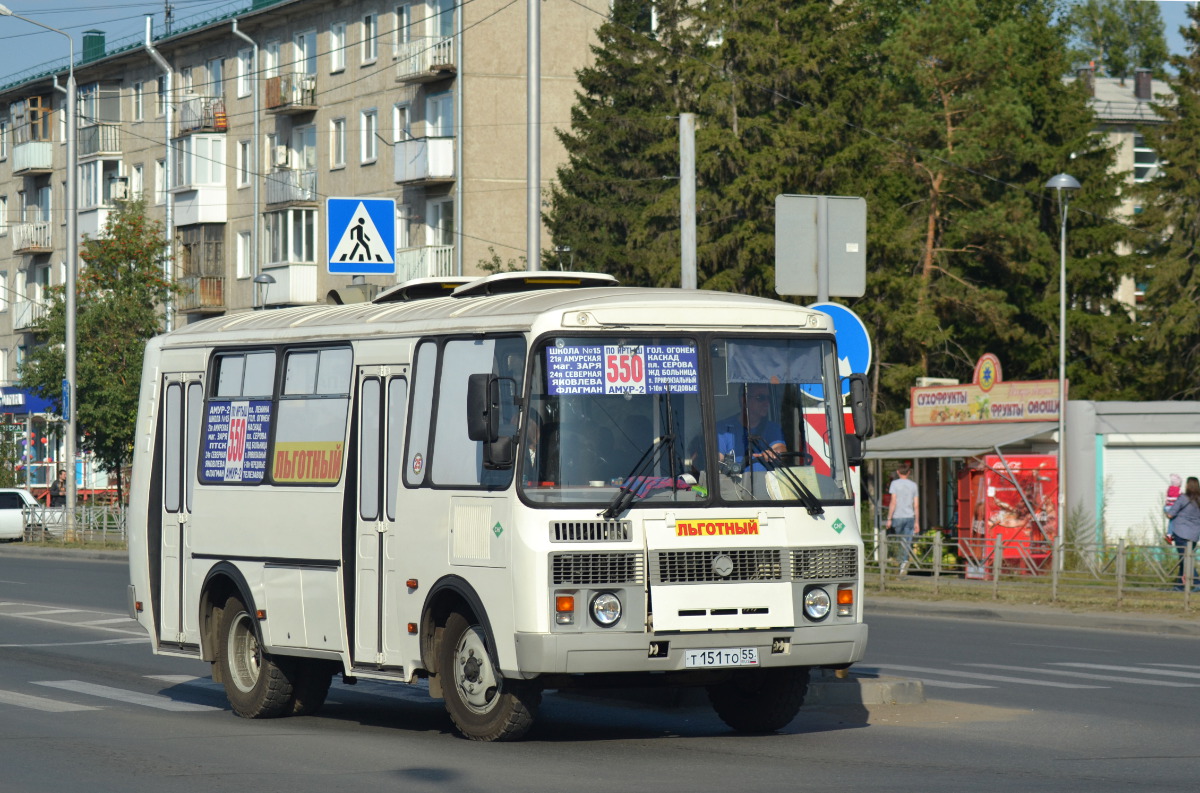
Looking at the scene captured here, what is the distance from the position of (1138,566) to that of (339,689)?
12.9m

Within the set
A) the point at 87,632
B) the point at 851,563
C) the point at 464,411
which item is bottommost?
the point at 87,632

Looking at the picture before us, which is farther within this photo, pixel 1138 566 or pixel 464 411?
pixel 1138 566

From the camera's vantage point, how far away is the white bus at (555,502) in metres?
10.8

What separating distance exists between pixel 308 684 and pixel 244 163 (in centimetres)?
5530

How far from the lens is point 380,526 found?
12.0 metres

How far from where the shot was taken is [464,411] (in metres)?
11.5

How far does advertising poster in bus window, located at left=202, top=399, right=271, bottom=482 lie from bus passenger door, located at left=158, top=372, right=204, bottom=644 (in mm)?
201

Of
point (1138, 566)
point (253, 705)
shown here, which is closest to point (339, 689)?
point (253, 705)

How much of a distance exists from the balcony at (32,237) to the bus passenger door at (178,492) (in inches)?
2649

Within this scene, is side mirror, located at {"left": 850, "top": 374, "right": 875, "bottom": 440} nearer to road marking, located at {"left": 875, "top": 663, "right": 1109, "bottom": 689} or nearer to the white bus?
the white bus

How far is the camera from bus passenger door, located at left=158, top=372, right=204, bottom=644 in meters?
13.9

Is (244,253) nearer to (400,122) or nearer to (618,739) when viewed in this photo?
(400,122)

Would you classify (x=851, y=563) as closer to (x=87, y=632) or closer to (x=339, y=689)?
(x=339, y=689)

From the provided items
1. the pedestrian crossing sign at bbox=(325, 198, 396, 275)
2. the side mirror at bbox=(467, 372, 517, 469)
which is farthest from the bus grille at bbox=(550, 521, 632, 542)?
the pedestrian crossing sign at bbox=(325, 198, 396, 275)
